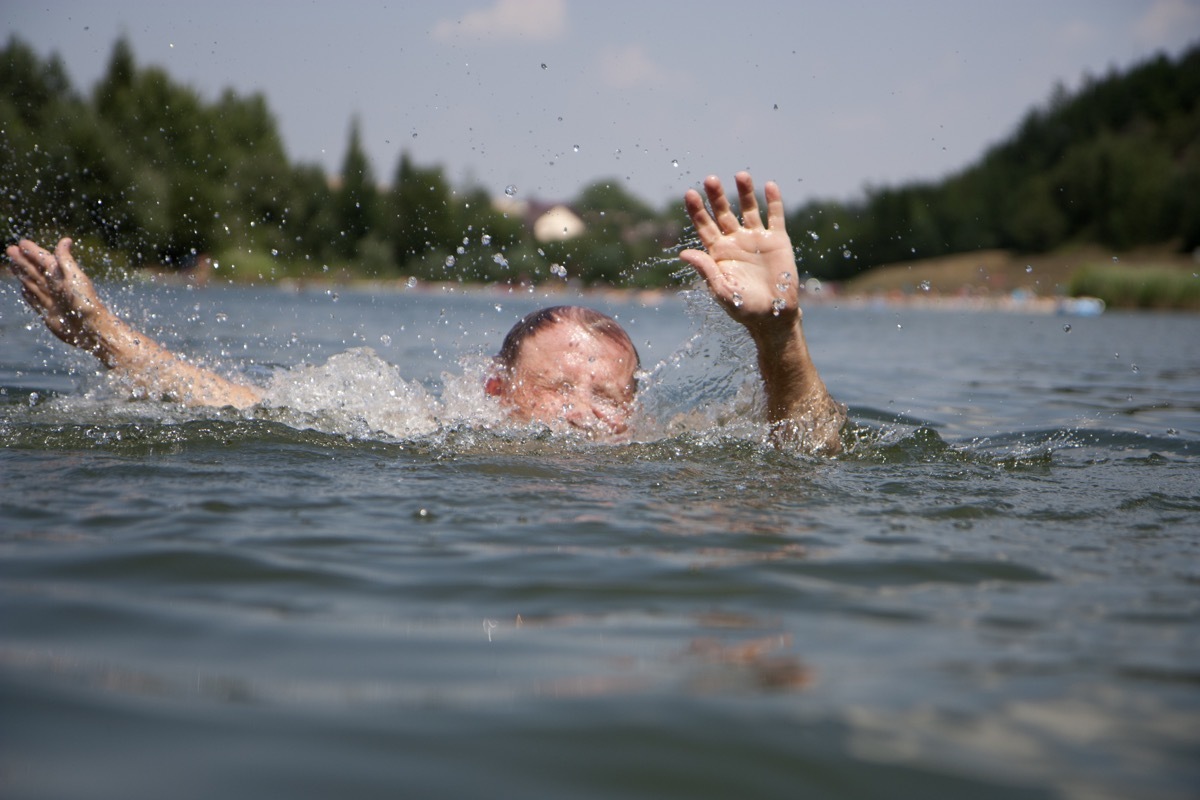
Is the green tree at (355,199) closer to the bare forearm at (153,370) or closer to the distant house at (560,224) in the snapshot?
the distant house at (560,224)

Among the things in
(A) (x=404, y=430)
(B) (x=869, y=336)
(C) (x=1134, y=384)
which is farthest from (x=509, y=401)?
(B) (x=869, y=336)

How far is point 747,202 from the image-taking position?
11.9 ft

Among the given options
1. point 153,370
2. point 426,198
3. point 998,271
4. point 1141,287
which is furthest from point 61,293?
point 998,271

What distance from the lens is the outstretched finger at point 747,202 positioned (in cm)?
355

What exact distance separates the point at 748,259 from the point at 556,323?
107 cm

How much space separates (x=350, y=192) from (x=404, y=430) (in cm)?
5227

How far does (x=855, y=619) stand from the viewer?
2.14 m

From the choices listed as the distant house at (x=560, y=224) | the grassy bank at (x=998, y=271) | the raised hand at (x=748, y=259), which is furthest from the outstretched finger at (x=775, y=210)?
the grassy bank at (x=998, y=271)

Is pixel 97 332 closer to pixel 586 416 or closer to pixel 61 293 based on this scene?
pixel 61 293

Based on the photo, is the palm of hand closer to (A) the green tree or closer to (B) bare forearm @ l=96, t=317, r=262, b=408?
(B) bare forearm @ l=96, t=317, r=262, b=408

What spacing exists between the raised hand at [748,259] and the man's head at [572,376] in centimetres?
84

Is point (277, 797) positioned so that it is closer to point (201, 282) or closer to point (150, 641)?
point (150, 641)

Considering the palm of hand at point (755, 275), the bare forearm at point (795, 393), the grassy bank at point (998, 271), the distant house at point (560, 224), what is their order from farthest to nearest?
the grassy bank at point (998, 271), the distant house at point (560, 224), the bare forearm at point (795, 393), the palm of hand at point (755, 275)

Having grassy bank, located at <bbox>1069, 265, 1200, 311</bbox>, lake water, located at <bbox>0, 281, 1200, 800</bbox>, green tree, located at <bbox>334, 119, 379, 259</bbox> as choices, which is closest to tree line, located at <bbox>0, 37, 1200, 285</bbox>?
green tree, located at <bbox>334, 119, 379, 259</bbox>
